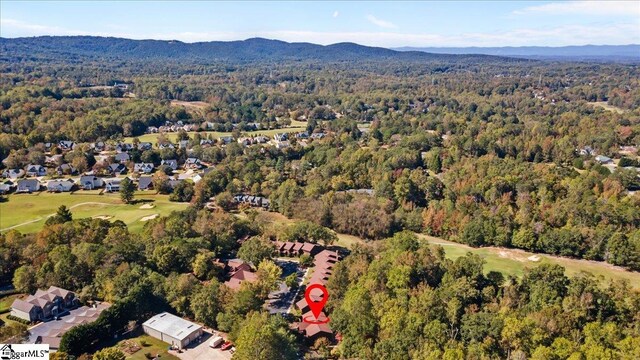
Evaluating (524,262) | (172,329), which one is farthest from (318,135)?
(172,329)

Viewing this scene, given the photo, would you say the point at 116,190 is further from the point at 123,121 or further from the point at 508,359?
the point at 508,359

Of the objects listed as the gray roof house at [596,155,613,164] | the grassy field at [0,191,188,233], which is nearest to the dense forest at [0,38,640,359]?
the gray roof house at [596,155,613,164]

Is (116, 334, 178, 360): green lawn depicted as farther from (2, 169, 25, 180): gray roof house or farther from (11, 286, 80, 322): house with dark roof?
(2, 169, 25, 180): gray roof house

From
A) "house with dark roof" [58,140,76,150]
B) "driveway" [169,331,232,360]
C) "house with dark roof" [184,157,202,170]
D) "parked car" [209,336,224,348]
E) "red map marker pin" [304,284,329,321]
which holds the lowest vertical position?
"driveway" [169,331,232,360]

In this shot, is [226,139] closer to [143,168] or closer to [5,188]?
[143,168]

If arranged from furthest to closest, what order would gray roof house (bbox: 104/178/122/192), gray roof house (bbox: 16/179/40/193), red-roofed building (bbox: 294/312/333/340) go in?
gray roof house (bbox: 104/178/122/192)
gray roof house (bbox: 16/179/40/193)
red-roofed building (bbox: 294/312/333/340)

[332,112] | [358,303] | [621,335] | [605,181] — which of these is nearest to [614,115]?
[605,181]
